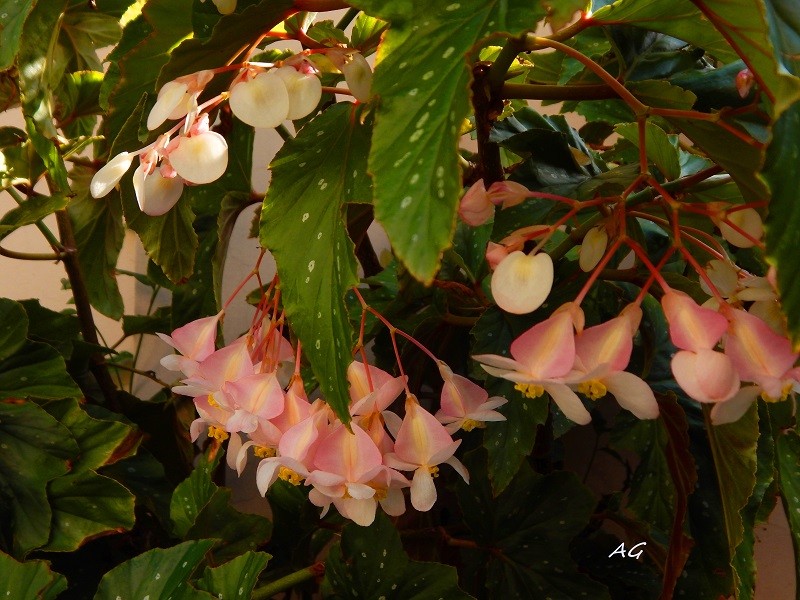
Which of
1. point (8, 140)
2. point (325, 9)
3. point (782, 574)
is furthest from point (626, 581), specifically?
point (8, 140)

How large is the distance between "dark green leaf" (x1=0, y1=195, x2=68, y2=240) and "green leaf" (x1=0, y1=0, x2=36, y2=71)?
0.68 feet

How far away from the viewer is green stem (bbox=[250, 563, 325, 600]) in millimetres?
574

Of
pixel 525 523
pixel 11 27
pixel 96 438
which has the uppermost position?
pixel 11 27

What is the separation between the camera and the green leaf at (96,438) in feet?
2.01

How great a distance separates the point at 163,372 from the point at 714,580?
3.03 ft

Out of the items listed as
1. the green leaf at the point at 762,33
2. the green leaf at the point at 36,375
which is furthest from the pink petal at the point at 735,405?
the green leaf at the point at 36,375

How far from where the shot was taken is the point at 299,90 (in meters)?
0.34

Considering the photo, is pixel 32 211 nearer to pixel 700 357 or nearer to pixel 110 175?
pixel 110 175

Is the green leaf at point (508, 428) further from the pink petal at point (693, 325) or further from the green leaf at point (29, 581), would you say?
the green leaf at point (29, 581)

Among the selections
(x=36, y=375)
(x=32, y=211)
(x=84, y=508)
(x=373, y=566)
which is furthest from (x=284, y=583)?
(x=32, y=211)

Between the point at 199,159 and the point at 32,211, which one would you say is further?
the point at 32,211

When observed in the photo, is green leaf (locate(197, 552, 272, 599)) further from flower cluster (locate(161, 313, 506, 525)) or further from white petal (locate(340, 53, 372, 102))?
white petal (locate(340, 53, 372, 102))

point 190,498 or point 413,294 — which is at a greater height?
point 413,294

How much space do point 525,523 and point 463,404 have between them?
0.29 metres
